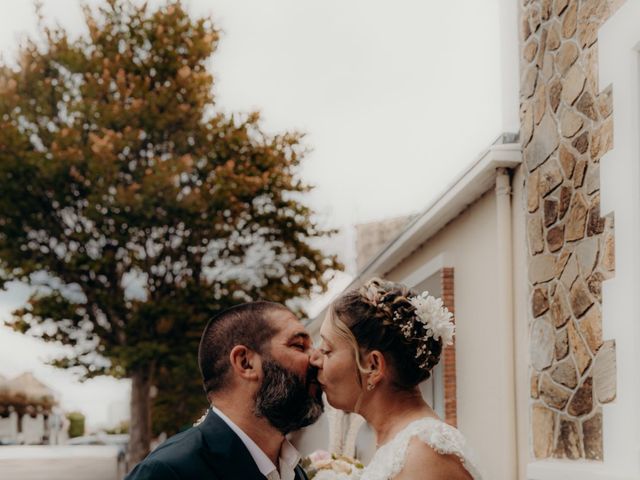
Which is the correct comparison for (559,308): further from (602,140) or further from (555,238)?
(602,140)

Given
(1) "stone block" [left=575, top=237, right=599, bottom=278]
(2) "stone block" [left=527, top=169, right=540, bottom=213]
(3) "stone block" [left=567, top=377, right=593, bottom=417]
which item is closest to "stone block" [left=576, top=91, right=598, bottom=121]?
(1) "stone block" [left=575, top=237, right=599, bottom=278]

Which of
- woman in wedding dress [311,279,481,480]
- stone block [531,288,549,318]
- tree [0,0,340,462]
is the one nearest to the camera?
woman in wedding dress [311,279,481,480]

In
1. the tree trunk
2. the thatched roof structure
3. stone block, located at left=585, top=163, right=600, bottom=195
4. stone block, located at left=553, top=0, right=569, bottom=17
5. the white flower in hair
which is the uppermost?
stone block, located at left=553, top=0, right=569, bottom=17

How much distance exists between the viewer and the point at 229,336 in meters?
3.80

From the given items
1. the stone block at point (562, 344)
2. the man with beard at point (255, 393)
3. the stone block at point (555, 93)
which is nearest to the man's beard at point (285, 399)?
the man with beard at point (255, 393)

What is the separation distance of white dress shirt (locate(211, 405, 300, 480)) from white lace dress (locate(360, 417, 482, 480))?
59 centimetres

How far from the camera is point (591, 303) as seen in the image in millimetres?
5582

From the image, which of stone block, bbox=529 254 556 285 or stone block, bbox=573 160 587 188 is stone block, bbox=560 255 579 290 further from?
stone block, bbox=573 160 587 188

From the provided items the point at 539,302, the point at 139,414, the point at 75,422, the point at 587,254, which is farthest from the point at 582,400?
the point at 75,422

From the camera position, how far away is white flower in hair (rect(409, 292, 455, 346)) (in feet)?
11.0

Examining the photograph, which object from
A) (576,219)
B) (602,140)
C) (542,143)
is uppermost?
(542,143)

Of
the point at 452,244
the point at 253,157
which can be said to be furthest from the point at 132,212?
the point at 452,244

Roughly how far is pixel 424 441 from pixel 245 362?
932 millimetres

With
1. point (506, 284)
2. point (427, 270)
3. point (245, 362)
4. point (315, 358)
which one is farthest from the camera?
point (427, 270)
